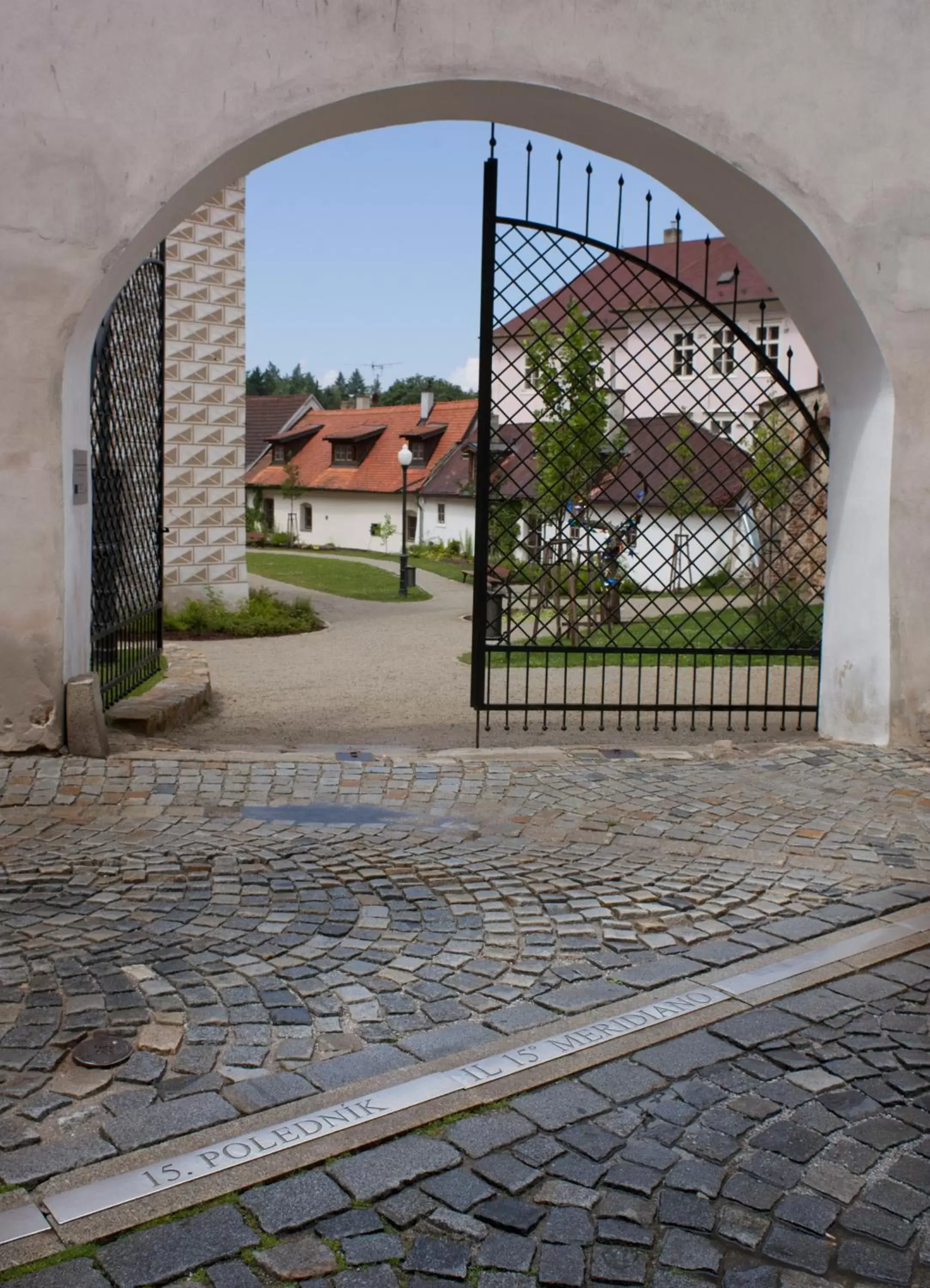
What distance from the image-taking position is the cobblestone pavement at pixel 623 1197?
265 centimetres

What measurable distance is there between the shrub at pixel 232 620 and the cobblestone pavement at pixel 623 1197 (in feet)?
47.9

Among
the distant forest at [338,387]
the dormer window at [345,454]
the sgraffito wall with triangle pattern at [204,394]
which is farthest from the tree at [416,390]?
the sgraffito wall with triangle pattern at [204,394]

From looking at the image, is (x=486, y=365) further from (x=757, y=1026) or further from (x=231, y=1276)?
(x=231, y=1276)

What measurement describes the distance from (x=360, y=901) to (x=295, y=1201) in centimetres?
202

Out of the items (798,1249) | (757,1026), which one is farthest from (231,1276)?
(757,1026)

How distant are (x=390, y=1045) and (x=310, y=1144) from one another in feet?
1.89

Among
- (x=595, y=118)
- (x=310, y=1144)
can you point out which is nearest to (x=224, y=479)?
(x=595, y=118)

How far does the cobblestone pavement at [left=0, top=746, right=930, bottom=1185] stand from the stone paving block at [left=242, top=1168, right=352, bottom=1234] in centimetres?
34

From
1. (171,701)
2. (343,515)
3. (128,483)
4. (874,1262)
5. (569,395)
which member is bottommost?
(874,1262)

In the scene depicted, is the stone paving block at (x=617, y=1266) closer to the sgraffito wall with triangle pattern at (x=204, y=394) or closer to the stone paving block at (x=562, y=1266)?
the stone paving block at (x=562, y=1266)

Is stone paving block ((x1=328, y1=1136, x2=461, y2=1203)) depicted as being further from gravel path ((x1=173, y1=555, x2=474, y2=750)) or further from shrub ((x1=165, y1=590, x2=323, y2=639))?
shrub ((x1=165, y1=590, x2=323, y2=639))

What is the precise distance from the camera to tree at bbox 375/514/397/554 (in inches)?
1793

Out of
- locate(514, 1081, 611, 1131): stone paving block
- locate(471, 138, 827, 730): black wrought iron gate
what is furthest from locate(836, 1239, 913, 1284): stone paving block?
locate(471, 138, 827, 730): black wrought iron gate

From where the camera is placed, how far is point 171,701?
9.04 m
